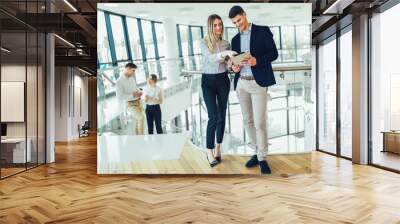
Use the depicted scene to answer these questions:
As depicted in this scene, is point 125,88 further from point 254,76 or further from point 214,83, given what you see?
point 254,76

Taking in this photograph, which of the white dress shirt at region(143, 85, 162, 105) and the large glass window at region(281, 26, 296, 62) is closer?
the large glass window at region(281, 26, 296, 62)

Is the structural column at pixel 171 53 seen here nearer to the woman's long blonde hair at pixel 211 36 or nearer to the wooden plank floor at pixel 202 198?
the woman's long blonde hair at pixel 211 36

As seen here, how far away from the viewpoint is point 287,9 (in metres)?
6.67

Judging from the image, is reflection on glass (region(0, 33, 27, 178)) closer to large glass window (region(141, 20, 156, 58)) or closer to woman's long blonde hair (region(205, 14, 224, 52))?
large glass window (region(141, 20, 156, 58))

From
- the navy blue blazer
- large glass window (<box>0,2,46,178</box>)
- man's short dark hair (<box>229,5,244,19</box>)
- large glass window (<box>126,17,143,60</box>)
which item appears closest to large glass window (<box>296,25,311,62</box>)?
the navy blue blazer

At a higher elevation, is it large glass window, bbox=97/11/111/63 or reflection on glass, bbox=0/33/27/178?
large glass window, bbox=97/11/111/63

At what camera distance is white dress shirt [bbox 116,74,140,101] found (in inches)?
266

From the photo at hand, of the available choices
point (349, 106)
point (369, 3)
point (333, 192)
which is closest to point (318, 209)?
point (333, 192)

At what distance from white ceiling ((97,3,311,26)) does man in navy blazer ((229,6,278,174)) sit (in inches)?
5.7

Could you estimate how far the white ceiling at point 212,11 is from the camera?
21.8ft

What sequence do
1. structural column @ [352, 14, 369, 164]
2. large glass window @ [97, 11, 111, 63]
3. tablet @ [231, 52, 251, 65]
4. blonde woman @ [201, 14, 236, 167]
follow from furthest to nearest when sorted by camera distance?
structural column @ [352, 14, 369, 164] < large glass window @ [97, 11, 111, 63] < blonde woman @ [201, 14, 236, 167] < tablet @ [231, 52, 251, 65]

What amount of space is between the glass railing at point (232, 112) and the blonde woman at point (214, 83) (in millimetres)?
102

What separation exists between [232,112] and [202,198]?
2.06 metres


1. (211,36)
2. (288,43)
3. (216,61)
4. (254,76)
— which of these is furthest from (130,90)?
(288,43)
